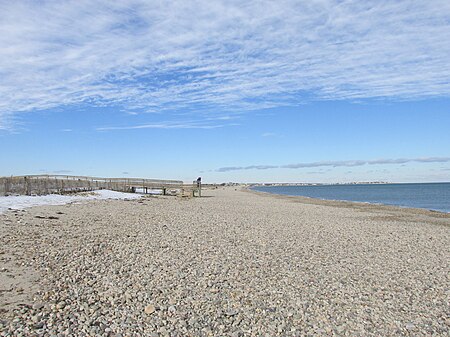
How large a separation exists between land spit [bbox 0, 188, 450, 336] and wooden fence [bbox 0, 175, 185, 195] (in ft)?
49.0

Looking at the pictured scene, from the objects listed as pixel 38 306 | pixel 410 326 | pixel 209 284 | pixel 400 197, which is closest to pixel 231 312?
pixel 209 284

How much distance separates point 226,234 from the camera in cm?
1558

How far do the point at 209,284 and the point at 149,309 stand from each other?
1855mm

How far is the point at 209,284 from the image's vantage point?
8719 mm

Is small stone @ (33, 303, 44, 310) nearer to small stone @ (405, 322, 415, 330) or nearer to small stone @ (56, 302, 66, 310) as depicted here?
small stone @ (56, 302, 66, 310)

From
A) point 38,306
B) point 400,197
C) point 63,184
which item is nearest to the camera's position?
point 38,306

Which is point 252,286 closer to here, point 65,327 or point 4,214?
point 65,327

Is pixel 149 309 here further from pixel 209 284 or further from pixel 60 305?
pixel 209 284

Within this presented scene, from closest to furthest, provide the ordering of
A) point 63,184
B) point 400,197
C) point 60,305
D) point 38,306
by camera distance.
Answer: point 38,306 → point 60,305 → point 63,184 → point 400,197

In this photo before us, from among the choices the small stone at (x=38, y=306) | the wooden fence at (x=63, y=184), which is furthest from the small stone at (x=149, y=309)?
the wooden fence at (x=63, y=184)

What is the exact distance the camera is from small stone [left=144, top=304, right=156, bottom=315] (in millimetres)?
7086

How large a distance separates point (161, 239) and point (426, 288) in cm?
843

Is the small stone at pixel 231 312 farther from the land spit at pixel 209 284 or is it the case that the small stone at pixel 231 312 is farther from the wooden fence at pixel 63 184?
the wooden fence at pixel 63 184

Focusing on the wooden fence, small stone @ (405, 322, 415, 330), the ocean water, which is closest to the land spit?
small stone @ (405, 322, 415, 330)
